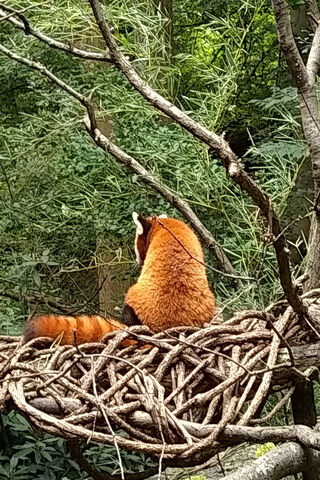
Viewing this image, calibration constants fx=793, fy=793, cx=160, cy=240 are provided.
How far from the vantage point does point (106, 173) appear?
3.17 meters

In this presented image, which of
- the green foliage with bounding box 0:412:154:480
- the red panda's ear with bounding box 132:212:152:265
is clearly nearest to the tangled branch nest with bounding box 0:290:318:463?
the red panda's ear with bounding box 132:212:152:265

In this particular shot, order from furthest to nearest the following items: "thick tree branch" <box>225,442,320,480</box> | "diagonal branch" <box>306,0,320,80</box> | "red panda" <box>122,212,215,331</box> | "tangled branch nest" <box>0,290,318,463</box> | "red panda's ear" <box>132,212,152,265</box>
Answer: "red panda's ear" <box>132,212,152,265</box>, "diagonal branch" <box>306,0,320,80</box>, "red panda" <box>122,212,215,331</box>, "tangled branch nest" <box>0,290,318,463</box>, "thick tree branch" <box>225,442,320,480</box>

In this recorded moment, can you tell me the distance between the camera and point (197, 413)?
4.29 feet

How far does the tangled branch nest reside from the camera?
3.98 feet

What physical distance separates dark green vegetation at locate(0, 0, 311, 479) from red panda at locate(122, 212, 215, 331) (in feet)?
1.70

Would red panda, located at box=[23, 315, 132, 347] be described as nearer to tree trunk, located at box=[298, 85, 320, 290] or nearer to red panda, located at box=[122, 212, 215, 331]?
red panda, located at box=[122, 212, 215, 331]

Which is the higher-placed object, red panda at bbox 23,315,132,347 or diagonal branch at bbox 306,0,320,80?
diagonal branch at bbox 306,0,320,80

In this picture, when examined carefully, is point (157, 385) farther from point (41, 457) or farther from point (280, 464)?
point (41, 457)

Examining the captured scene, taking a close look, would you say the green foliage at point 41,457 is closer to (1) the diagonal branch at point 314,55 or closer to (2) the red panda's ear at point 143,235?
(2) the red panda's ear at point 143,235

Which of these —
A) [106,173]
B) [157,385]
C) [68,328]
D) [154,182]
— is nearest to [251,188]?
[157,385]

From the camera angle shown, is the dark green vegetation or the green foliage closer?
the green foliage

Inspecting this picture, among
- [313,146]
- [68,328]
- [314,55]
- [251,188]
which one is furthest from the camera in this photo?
[314,55]

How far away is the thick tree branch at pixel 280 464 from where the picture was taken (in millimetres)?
1098

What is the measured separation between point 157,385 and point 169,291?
59cm
